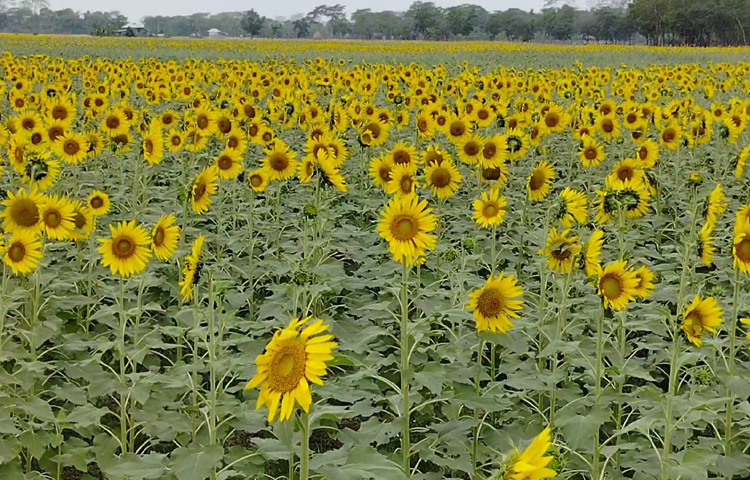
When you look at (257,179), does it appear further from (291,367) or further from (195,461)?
(291,367)

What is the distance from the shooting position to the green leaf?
2.49 m

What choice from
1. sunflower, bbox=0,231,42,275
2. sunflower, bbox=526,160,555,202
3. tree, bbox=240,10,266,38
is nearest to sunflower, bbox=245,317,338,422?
sunflower, bbox=0,231,42,275

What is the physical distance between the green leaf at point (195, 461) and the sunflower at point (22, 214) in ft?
5.83

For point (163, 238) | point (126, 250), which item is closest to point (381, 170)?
point (163, 238)

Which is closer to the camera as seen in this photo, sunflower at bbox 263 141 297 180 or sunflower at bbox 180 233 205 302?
sunflower at bbox 180 233 205 302

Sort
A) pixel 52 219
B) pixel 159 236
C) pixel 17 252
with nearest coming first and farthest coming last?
pixel 17 252 → pixel 159 236 → pixel 52 219

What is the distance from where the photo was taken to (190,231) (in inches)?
221

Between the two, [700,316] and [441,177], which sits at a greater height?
[441,177]

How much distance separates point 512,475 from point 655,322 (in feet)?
8.71

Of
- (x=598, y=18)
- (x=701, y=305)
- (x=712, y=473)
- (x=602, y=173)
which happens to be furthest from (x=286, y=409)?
(x=598, y=18)

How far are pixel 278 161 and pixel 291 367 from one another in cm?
378

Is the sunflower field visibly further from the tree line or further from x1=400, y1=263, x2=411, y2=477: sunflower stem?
the tree line

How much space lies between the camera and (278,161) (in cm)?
568

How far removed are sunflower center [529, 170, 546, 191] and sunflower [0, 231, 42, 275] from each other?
2.79 metres
